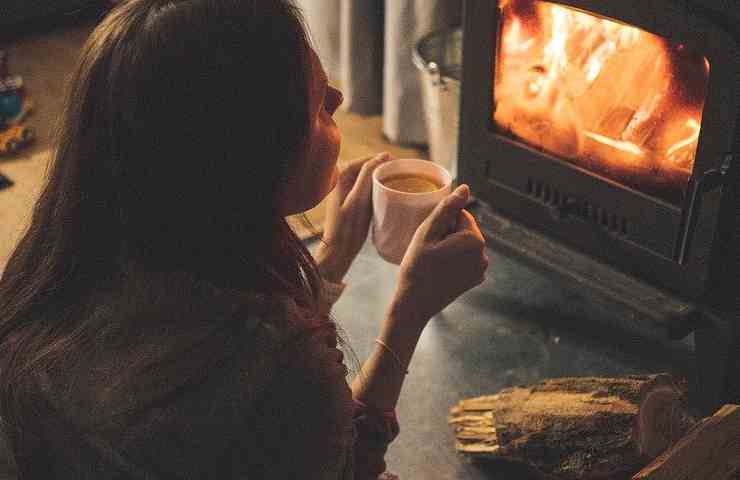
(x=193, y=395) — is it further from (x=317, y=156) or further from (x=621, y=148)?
(x=621, y=148)

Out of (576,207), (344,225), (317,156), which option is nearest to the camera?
(317,156)

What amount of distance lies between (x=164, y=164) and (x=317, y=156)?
17cm

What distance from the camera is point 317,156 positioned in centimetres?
90

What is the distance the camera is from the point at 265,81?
771 millimetres

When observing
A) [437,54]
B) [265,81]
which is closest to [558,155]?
[437,54]

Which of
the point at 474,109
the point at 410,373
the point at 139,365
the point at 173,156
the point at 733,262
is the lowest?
the point at 410,373

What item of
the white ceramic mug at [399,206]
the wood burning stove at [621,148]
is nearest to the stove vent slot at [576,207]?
the wood burning stove at [621,148]

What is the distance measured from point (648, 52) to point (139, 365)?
94cm

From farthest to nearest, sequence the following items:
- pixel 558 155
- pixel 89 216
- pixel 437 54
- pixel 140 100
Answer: pixel 437 54
pixel 558 155
pixel 89 216
pixel 140 100

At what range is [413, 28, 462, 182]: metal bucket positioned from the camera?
2.04 meters

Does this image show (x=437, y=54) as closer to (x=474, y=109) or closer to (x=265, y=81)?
(x=474, y=109)

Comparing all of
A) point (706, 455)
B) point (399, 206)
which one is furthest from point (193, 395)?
point (706, 455)

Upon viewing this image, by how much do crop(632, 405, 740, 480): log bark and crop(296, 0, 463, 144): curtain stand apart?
131 cm

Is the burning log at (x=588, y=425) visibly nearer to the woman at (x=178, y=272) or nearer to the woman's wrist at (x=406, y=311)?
the woman's wrist at (x=406, y=311)
